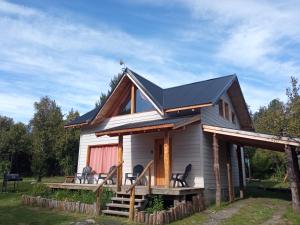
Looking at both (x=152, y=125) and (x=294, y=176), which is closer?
(x=294, y=176)

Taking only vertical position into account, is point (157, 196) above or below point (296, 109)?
below

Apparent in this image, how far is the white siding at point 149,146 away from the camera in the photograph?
13.9 m

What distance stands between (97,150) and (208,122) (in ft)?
22.2

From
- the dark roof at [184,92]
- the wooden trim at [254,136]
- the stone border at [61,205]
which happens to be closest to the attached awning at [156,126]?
the wooden trim at [254,136]

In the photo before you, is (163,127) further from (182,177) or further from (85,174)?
(85,174)

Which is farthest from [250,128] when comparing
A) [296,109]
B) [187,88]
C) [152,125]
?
[152,125]

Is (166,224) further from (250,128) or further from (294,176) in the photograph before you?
(250,128)

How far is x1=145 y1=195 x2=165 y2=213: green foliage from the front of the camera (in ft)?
35.7

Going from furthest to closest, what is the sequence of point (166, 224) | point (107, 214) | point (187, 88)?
point (187, 88), point (107, 214), point (166, 224)

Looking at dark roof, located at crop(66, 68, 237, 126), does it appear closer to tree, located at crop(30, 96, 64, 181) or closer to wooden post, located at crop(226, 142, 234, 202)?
wooden post, located at crop(226, 142, 234, 202)

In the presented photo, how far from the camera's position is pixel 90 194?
13484 millimetres

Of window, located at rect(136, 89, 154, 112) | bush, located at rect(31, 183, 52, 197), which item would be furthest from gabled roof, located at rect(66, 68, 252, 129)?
bush, located at rect(31, 183, 52, 197)

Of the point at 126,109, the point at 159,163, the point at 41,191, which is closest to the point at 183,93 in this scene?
the point at 126,109

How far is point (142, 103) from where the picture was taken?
54.2 ft
